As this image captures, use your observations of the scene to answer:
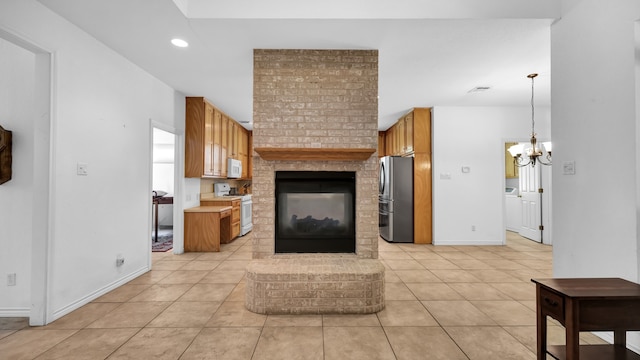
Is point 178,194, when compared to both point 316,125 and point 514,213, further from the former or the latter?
point 514,213

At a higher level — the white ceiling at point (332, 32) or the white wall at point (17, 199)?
the white ceiling at point (332, 32)

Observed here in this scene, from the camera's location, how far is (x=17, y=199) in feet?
7.97

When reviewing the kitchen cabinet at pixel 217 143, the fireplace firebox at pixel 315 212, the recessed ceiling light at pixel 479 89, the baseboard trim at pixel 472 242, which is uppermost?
the recessed ceiling light at pixel 479 89

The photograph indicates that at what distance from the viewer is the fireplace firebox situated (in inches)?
121

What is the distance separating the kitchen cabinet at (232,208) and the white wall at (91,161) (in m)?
1.51

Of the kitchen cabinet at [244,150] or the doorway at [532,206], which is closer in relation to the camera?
the doorway at [532,206]

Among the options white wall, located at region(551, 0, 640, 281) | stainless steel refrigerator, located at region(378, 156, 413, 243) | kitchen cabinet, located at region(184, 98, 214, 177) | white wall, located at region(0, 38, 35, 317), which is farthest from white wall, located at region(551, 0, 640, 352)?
kitchen cabinet, located at region(184, 98, 214, 177)

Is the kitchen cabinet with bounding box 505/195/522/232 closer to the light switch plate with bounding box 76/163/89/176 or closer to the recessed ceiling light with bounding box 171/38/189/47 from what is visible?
the recessed ceiling light with bounding box 171/38/189/47

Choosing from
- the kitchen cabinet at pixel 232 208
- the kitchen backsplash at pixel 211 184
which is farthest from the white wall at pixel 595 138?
the kitchen backsplash at pixel 211 184

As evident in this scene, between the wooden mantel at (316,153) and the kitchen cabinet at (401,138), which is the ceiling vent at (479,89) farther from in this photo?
the wooden mantel at (316,153)

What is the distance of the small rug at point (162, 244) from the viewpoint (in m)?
4.96

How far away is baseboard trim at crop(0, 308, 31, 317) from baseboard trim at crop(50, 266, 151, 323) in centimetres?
27

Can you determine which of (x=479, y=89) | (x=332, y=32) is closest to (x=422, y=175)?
(x=479, y=89)

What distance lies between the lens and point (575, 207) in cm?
235
